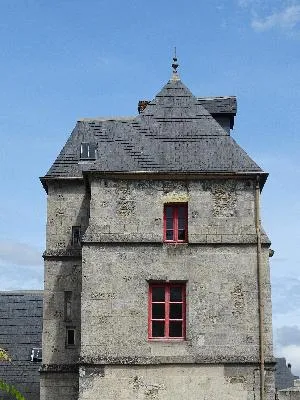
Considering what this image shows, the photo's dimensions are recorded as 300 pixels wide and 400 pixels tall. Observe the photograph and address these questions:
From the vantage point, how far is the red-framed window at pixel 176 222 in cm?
2178

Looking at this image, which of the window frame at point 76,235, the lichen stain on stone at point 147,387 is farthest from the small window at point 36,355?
the lichen stain on stone at point 147,387

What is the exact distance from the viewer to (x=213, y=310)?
20969mm

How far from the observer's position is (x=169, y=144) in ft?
75.7

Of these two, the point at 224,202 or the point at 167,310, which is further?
the point at 224,202

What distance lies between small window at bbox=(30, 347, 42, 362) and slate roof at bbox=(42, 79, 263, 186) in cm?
815

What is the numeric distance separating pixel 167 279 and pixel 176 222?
5.96 ft

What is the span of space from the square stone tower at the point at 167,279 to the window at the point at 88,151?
6.87 feet

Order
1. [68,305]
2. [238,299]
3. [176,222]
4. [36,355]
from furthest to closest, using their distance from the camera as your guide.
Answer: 1. [36,355]
2. [68,305]
3. [176,222]
4. [238,299]

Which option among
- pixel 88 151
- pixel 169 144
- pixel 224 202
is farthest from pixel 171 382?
pixel 88 151

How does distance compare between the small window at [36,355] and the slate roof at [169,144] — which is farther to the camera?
the small window at [36,355]

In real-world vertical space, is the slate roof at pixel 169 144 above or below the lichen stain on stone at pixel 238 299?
above

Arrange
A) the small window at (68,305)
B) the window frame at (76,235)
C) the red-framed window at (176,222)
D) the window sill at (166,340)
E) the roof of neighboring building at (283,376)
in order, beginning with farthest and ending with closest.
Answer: the roof of neighboring building at (283,376), the window frame at (76,235), the small window at (68,305), the red-framed window at (176,222), the window sill at (166,340)

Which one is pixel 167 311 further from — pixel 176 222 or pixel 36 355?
pixel 36 355

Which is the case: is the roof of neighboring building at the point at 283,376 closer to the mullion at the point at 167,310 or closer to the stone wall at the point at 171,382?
the stone wall at the point at 171,382
